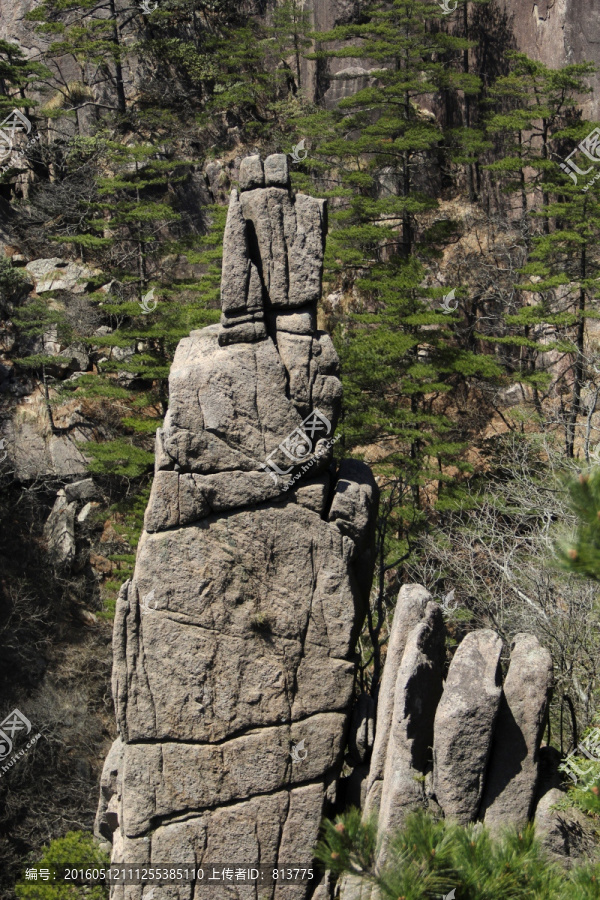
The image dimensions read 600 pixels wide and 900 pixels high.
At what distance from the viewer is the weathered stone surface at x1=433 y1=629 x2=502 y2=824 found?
A: 6777 mm

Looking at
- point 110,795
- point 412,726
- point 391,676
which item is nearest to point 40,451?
point 110,795

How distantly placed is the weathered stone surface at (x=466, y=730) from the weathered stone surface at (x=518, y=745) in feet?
0.45

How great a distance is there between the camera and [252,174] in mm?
7742

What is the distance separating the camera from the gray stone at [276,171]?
768 centimetres

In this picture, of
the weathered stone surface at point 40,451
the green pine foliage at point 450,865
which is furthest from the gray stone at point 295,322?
the weathered stone surface at point 40,451

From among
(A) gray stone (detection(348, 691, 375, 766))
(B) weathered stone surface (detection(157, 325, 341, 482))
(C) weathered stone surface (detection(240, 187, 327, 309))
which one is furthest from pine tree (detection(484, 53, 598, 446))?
(B) weathered stone surface (detection(157, 325, 341, 482))

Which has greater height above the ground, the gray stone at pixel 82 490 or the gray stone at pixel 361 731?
the gray stone at pixel 361 731

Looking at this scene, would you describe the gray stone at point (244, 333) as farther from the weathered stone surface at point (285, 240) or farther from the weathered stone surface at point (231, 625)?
the weathered stone surface at point (231, 625)

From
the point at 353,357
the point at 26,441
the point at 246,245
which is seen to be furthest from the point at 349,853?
the point at 26,441

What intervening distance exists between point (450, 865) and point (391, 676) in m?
2.28

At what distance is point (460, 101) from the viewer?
78.9 feet

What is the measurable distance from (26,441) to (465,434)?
1078cm

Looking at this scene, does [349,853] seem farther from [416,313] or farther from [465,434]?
[465,434]

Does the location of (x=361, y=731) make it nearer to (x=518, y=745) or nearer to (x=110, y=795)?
(x=518, y=745)
